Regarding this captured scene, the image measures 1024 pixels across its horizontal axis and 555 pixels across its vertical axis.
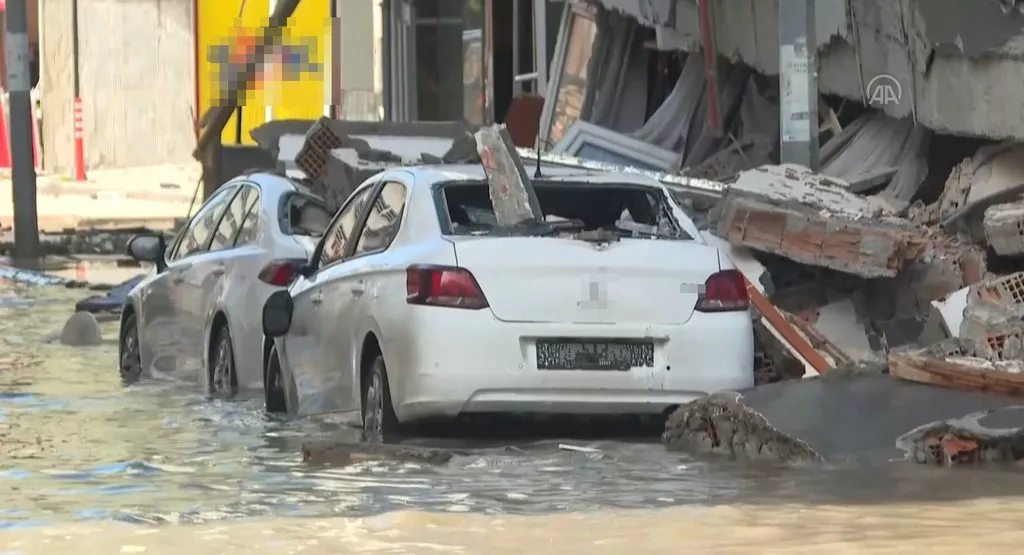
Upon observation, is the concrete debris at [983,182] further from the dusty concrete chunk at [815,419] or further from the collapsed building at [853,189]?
the dusty concrete chunk at [815,419]

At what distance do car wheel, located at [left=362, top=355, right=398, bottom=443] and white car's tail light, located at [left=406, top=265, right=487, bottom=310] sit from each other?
1.56ft

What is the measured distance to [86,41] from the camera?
40.0m

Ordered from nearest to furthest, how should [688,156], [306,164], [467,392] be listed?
[467,392]
[306,164]
[688,156]

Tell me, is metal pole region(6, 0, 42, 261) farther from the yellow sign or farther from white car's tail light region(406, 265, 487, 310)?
white car's tail light region(406, 265, 487, 310)

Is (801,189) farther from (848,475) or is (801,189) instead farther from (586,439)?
(848,475)

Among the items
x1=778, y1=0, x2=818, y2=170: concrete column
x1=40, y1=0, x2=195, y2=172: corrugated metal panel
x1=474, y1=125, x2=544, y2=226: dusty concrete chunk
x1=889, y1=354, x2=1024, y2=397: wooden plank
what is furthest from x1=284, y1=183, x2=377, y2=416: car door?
x1=40, y1=0, x2=195, y2=172: corrugated metal panel

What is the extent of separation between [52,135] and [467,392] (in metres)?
33.3

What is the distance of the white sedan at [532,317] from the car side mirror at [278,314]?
1.05 m

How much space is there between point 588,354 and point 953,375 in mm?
1654

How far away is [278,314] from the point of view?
1034 centimetres

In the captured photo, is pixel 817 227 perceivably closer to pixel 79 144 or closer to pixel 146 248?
pixel 146 248

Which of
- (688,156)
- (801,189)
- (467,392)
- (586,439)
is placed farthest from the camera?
(688,156)

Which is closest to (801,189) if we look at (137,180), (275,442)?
(275,442)

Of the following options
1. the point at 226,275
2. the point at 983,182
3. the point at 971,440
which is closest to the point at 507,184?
the point at 971,440
